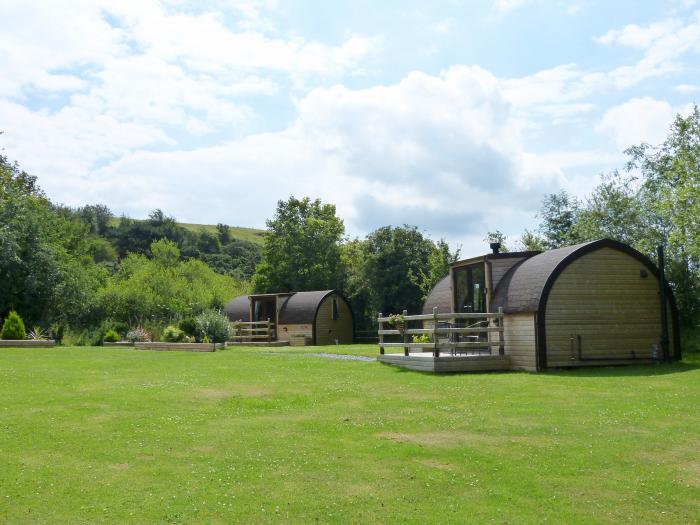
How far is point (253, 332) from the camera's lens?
4600cm

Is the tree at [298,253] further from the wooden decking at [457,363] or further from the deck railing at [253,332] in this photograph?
the wooden decking at [457,363]

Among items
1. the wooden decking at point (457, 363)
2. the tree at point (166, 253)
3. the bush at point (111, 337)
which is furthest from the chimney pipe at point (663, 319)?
the tree at point (166, 253)

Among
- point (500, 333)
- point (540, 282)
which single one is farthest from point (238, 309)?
point (540, 282)

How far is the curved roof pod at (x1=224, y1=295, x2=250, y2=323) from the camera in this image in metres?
48.2

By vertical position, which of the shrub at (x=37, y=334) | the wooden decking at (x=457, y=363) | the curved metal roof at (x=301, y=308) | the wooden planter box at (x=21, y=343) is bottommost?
the wooden decking at (x=457, y=363)

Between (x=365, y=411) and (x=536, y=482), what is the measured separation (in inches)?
194

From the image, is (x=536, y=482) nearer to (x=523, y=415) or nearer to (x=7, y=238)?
(x=523, y=415)

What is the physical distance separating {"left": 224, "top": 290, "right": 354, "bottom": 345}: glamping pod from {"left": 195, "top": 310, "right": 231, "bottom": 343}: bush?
10426mm

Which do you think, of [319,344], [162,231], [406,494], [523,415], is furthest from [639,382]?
[162,231]

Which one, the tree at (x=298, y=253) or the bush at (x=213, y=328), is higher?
the tree at (x=298, y=253)

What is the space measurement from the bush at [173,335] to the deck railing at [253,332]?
997cm

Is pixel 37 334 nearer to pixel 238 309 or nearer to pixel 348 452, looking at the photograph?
pixel 238 309

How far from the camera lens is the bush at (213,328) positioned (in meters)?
33.6

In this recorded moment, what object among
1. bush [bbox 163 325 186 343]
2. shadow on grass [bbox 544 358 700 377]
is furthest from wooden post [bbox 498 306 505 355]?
bush [bbox 163 325 186 343]
